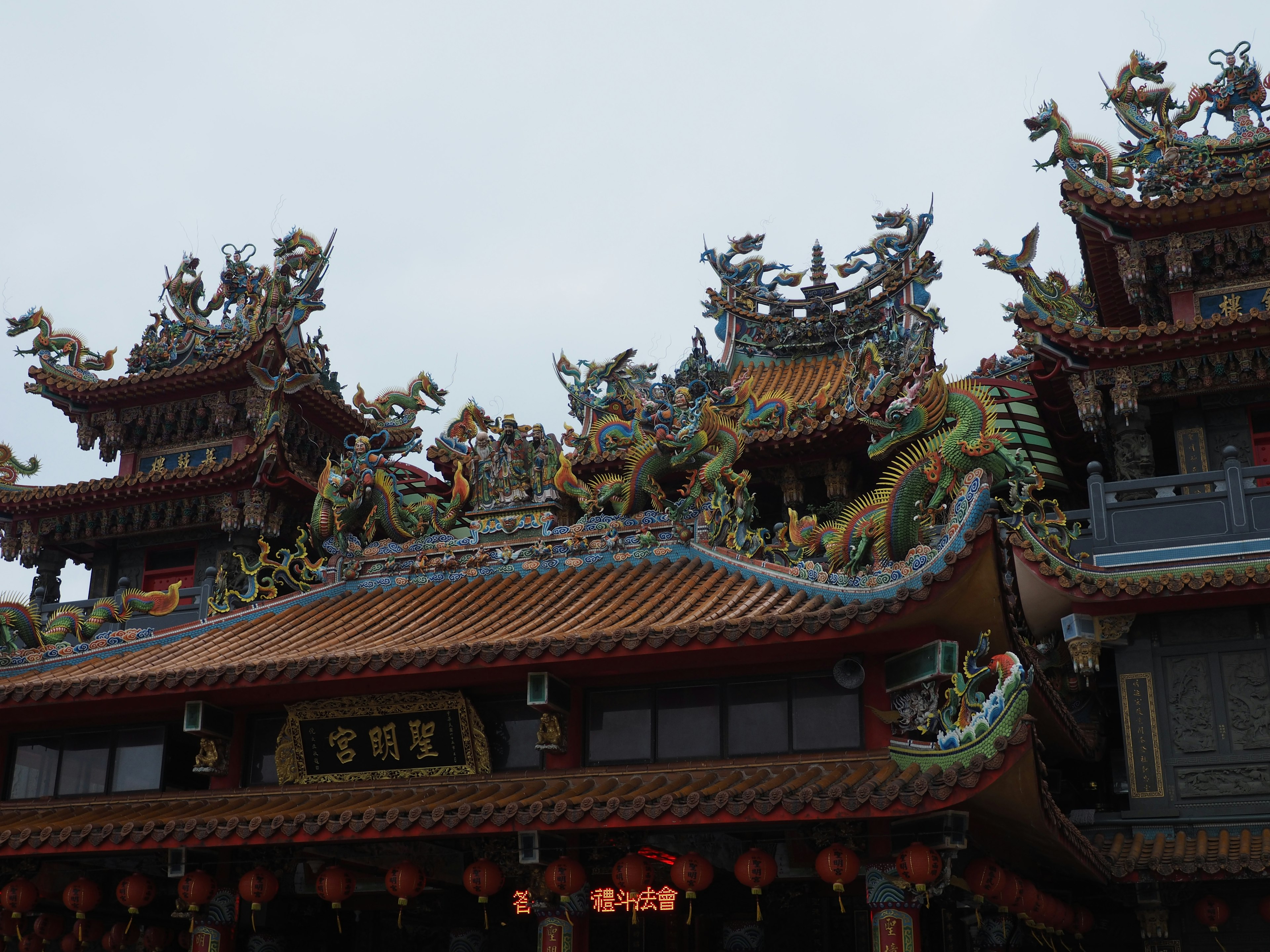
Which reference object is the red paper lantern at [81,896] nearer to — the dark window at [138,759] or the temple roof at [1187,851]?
the dark window at [138,759]

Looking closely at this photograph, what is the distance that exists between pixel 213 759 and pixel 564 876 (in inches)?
162

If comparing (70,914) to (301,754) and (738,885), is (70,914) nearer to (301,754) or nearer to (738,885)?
(301,754)

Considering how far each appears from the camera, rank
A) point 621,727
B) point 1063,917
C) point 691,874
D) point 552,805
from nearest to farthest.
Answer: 1. point 552,805
2. point 691,874
3. point 621,727
4. point 1063,917

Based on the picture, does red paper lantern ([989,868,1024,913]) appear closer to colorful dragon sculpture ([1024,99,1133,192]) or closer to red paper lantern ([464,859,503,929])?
red paper lantern ([464,859,503,929])

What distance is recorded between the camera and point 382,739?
1234cm

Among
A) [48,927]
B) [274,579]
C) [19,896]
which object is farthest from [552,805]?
[274,579]

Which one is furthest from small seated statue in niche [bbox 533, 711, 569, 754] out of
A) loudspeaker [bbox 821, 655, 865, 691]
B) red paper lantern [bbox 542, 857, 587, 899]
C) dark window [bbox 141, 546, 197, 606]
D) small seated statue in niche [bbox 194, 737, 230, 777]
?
dark window [bbox 141, 546, 197, 606]

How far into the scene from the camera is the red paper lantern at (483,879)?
36.0 feet

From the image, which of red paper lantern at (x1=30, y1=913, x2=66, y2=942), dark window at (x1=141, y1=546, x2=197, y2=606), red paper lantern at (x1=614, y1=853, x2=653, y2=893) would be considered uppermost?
dark window at (x1=141, y1=546, x2=197, y2=606)

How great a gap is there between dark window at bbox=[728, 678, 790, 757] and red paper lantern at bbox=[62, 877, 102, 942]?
20.2 feet

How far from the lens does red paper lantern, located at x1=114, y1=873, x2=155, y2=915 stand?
11977mm

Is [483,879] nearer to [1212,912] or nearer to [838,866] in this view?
[838,866]

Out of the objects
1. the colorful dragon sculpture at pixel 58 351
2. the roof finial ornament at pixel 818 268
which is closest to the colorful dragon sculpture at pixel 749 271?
the roof finial ornament at pixel 818 268

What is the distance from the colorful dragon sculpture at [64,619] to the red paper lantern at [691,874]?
293 inches
